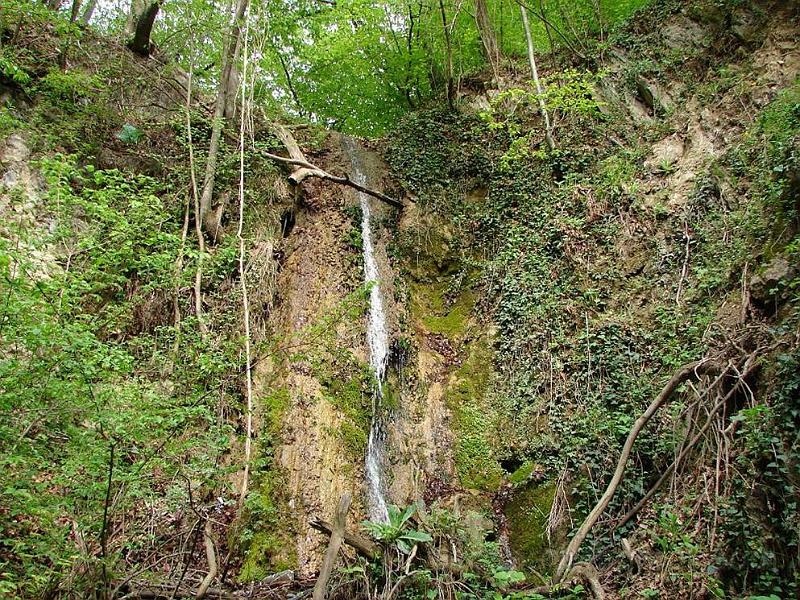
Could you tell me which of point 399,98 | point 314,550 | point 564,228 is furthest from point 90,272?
point 399,98

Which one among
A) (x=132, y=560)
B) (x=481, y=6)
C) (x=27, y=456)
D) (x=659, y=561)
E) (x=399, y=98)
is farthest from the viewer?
(x=399, y=98)

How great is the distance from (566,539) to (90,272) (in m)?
5.76

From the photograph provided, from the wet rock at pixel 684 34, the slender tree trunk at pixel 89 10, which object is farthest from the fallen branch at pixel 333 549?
the slender tree trunk at pixel 89 10

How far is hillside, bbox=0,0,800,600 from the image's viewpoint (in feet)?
13.3

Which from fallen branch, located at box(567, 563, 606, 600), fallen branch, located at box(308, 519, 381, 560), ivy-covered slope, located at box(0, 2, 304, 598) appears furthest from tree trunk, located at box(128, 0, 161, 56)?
fallen branch, located at box(567, 563, 606, 600)

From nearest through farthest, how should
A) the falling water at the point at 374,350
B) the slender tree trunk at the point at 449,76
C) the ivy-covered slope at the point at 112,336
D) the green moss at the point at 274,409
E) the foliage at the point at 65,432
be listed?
the foliage at the point at 65,432 < the ivy-covered slope at the point at 112,336 < the green moss at the point at 274,409 < the falling water at the point at 374,350 < the slender tree trunk at the point at 449,76

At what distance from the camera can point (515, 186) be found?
1005 centimetres

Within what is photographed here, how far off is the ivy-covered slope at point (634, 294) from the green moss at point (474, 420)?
3 cm

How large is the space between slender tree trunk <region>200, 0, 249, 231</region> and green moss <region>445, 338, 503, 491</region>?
4991mm

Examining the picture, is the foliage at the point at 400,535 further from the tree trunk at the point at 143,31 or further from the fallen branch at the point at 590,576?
the tree trunk at the point at 143,31

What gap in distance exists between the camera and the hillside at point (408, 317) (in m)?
4.05

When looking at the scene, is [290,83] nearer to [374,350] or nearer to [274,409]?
[374,350]

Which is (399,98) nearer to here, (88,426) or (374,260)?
(374,260)

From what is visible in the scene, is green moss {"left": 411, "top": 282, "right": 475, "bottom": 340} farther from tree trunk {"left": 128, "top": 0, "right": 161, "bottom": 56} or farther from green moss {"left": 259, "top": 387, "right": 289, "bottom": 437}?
tree trunk {"left": 128, "top": 0, "right": 161, "bottom": 56}
